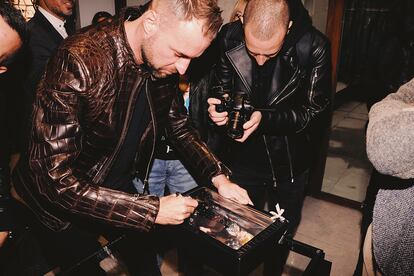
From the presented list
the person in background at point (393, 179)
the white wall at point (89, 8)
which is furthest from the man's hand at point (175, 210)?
the white wall at point (89, 8)

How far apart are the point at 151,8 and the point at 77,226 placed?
1.20 metres

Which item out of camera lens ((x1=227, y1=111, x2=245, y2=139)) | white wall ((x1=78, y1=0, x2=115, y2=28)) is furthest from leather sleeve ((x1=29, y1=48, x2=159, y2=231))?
white wall ((x1=78, y1=0, x2=115, y2=28))

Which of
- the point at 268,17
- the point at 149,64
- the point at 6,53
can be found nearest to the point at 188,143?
the point at 149,64

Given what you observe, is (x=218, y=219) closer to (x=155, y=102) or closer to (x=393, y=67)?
(x=155, y=102)

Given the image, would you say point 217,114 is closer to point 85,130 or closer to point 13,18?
point 85,130

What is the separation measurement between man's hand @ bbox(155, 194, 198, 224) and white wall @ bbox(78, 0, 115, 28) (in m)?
3.88

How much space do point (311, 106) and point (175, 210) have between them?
55.1 inches

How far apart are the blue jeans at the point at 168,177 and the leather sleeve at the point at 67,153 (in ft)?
3.18

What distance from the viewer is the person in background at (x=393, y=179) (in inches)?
38.7

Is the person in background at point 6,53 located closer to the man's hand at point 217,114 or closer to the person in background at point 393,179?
the man's hand at point 217,114

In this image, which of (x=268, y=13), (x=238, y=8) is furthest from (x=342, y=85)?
(x=268, y=13)

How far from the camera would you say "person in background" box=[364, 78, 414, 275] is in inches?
38.7

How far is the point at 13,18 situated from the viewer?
164 cm

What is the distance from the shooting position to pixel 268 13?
206 cm
